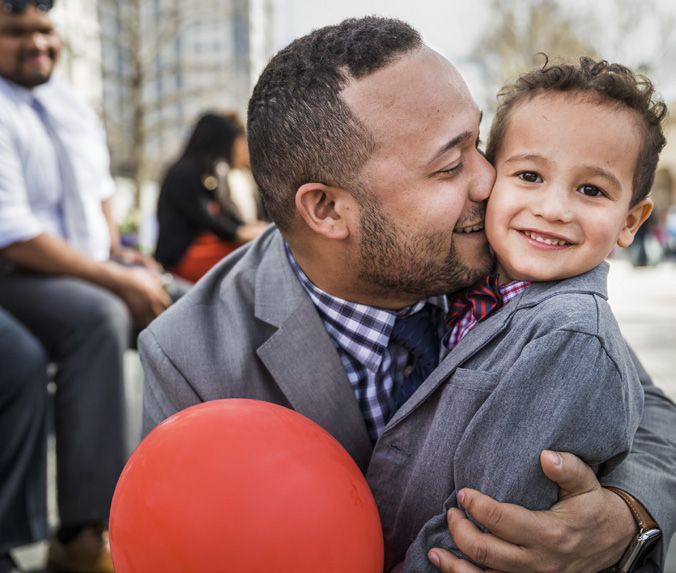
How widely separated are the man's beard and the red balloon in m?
0.59

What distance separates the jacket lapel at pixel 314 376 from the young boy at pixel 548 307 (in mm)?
247

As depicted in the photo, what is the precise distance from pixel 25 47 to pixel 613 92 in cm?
289

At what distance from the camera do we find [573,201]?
5.64 ft

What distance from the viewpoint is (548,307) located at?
161 cm

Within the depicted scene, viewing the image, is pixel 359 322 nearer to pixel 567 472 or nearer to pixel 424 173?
pixel 424 173

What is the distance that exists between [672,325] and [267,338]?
313 inches

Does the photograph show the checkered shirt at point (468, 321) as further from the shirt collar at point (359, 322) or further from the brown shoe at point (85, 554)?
the brown shoe at point (85, 554)

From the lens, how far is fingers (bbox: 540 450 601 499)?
4.85ft

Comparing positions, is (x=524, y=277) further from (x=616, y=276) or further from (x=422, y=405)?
(x=616, y=276)

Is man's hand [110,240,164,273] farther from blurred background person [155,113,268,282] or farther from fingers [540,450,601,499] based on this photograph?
fingers [540,450,601,499]

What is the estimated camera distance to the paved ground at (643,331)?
3.97m

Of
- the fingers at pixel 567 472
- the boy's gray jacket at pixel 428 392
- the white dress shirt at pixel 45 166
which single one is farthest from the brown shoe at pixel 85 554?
the fingers at pixel 567 472

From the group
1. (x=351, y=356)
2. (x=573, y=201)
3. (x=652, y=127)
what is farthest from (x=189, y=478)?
(x=652, y=127)

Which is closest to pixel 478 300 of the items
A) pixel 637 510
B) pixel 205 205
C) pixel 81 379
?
pixel 637 510
